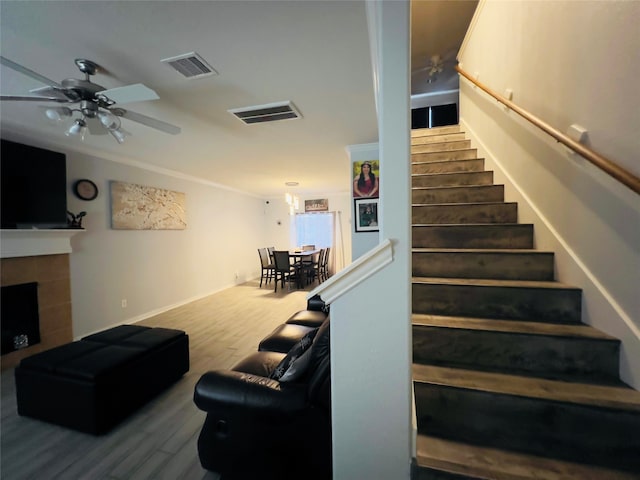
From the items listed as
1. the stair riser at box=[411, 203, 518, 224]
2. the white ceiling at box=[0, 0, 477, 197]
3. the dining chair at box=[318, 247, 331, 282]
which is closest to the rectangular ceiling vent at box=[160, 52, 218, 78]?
the white ceiling at box=[0, 0, 477, 197]

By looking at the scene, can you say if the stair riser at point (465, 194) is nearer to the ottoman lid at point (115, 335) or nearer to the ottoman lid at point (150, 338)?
the ottoman lid at point (150, 338)

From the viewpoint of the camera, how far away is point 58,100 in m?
1.74

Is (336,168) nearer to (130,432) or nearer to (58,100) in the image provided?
(58,100)

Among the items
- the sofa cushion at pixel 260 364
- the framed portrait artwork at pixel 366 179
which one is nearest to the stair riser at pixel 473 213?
the sofa cushion at pixel 260 364

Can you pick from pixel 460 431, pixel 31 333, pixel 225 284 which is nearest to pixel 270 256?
pixel 225 284

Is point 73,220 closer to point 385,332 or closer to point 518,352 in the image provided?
point 385,332

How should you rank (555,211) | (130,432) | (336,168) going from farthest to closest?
(336,168) < (130,432) < (555,211)

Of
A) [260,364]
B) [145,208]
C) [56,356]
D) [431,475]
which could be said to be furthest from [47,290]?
[431,475]

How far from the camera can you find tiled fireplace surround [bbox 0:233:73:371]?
8.78 feet

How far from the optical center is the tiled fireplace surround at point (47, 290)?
2676mm

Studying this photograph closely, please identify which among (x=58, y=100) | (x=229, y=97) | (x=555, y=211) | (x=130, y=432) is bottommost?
(x=130, y=432)

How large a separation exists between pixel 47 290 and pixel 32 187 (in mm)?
1135

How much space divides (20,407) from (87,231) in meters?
2.20

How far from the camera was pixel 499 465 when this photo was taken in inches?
39.1
